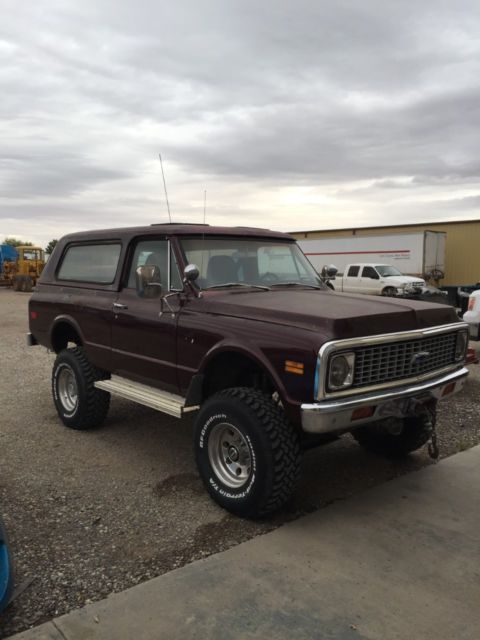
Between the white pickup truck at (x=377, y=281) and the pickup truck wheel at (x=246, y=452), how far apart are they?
18.1m

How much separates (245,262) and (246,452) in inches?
67.1

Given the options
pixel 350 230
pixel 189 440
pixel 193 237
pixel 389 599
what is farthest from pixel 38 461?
pixel 350 230

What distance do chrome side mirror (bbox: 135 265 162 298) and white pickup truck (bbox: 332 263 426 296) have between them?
57.9 ft

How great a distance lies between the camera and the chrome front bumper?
3240 millimetres

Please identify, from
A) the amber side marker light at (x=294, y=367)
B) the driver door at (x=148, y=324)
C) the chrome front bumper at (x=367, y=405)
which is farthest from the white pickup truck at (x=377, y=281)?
the amber side marker light at (x=294, y=367)

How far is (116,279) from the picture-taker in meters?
5.18

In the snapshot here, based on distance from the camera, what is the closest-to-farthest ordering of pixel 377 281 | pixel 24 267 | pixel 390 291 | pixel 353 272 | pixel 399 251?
pixel 390 291 → pixel 377 281 → pixel 353 272 → pixel 399 251 → pixel 24 267

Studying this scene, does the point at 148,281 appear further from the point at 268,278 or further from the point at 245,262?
the point at 268,278

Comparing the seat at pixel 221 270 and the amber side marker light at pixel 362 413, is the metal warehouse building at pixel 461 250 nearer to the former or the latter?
the seat at pixel 221 270

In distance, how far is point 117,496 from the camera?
4.09 metres

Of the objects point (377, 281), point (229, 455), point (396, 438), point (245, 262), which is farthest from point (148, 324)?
point (377, 281)

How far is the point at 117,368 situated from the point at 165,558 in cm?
221

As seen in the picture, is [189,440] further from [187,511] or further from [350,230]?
[350,230]

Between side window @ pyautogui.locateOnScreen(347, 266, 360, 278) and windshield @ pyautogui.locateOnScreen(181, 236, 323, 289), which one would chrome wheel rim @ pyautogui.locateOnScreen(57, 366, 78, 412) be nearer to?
windshield @ pyautogui.locateOnScreen(181, 236, 323, 289)
